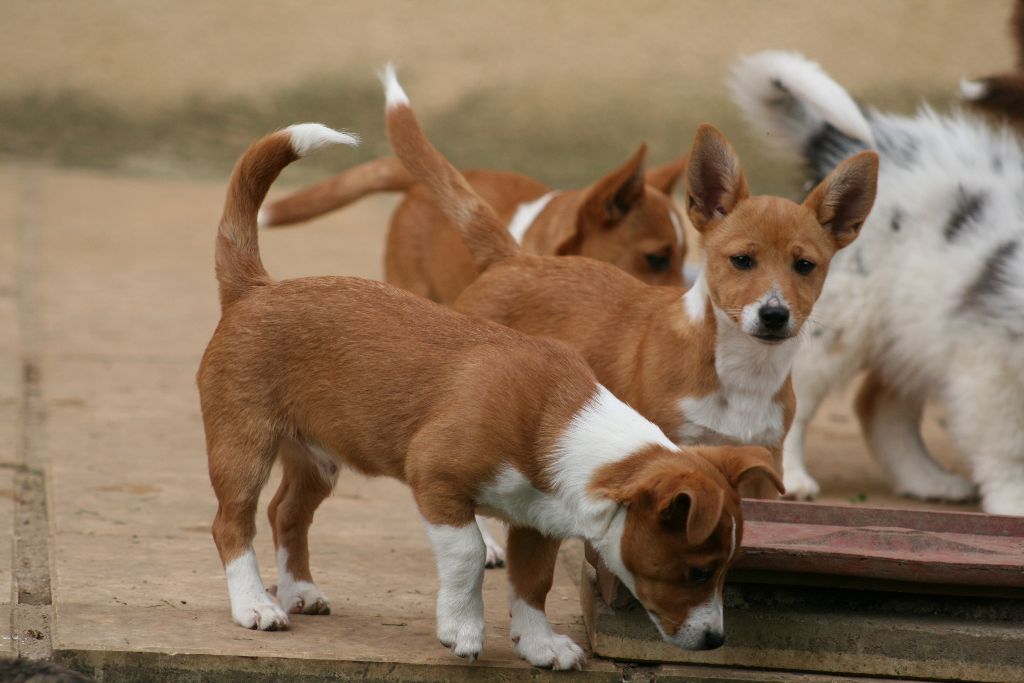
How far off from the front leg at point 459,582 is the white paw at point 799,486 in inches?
88.9

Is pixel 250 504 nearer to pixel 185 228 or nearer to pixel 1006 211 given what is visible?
pixel 1006 211

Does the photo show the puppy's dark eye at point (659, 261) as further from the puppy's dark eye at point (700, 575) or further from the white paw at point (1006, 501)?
the puppy's dark eye at point (700, 575)

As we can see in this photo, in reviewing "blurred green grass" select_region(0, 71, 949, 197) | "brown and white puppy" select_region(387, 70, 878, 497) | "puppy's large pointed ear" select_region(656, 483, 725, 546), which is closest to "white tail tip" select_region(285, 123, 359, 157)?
"brown and white puppy" select_region(387, 70, 878, 497)

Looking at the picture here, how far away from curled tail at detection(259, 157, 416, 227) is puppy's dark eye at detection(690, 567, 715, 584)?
9.85 feet

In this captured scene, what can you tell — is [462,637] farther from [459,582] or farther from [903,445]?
[903,445]

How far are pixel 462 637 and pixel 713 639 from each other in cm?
59

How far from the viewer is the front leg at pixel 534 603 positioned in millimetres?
3781

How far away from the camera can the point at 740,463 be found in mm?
3619

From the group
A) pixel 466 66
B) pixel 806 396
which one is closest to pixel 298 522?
Result: pixel 806 396

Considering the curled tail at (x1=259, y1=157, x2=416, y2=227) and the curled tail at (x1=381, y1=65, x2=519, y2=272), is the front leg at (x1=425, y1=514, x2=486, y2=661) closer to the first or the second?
the curled tail at (x1=381, y1=65, x2=519, y2=272)

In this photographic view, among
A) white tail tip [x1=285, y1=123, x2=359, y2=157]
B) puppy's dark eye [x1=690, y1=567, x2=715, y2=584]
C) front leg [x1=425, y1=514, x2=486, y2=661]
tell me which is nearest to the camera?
puppy's dark eye [x1=690, y1=567, x2=715, y2=584]

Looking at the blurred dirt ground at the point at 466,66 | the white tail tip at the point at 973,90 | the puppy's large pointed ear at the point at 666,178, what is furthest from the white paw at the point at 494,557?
the blurred dirt ground at the point at 466,66

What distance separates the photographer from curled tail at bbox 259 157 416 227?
6.18m

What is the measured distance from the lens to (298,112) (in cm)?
1347
